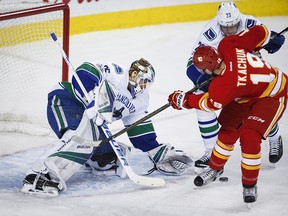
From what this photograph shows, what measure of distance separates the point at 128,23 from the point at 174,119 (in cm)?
194

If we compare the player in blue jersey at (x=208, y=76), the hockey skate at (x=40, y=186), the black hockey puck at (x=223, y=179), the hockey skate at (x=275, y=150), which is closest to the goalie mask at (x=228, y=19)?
the player in blue jersey at (x=208, y=76)

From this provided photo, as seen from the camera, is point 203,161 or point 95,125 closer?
point 95,125

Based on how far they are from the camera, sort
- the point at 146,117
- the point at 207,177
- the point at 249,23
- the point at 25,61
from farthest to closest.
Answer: the point at 25,61 < the point at 249,23 < the point at 146,117 < the point at 207,177

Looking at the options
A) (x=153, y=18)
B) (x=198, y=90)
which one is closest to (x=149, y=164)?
(x=198, y=90)

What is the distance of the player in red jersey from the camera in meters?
3.79

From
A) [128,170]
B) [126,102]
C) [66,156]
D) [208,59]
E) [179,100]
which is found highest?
[208,59]

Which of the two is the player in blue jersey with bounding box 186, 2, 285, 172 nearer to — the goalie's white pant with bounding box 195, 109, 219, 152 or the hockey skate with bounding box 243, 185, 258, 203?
the goalie's white pant with bounding box 195, 109, 219, 152

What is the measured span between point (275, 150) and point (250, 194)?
74cm

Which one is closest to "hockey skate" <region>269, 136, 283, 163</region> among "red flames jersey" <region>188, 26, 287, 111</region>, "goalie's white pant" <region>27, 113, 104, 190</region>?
"red flames jersey" <region>188, 26, 287, 111</region>

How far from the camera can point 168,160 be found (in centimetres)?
442

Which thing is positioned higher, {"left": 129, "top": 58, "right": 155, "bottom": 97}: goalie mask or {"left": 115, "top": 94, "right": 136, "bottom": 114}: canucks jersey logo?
{"left": 129, "top": 58, "right": 155, "bottom": 97}: goalie mask

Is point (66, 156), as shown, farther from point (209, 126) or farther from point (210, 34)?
point (210, 34)

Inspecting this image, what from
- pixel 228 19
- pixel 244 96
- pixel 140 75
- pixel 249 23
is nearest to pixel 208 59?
pixel 244 96

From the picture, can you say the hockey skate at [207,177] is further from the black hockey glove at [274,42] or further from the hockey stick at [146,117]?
the black hockey glove at [274,42]
